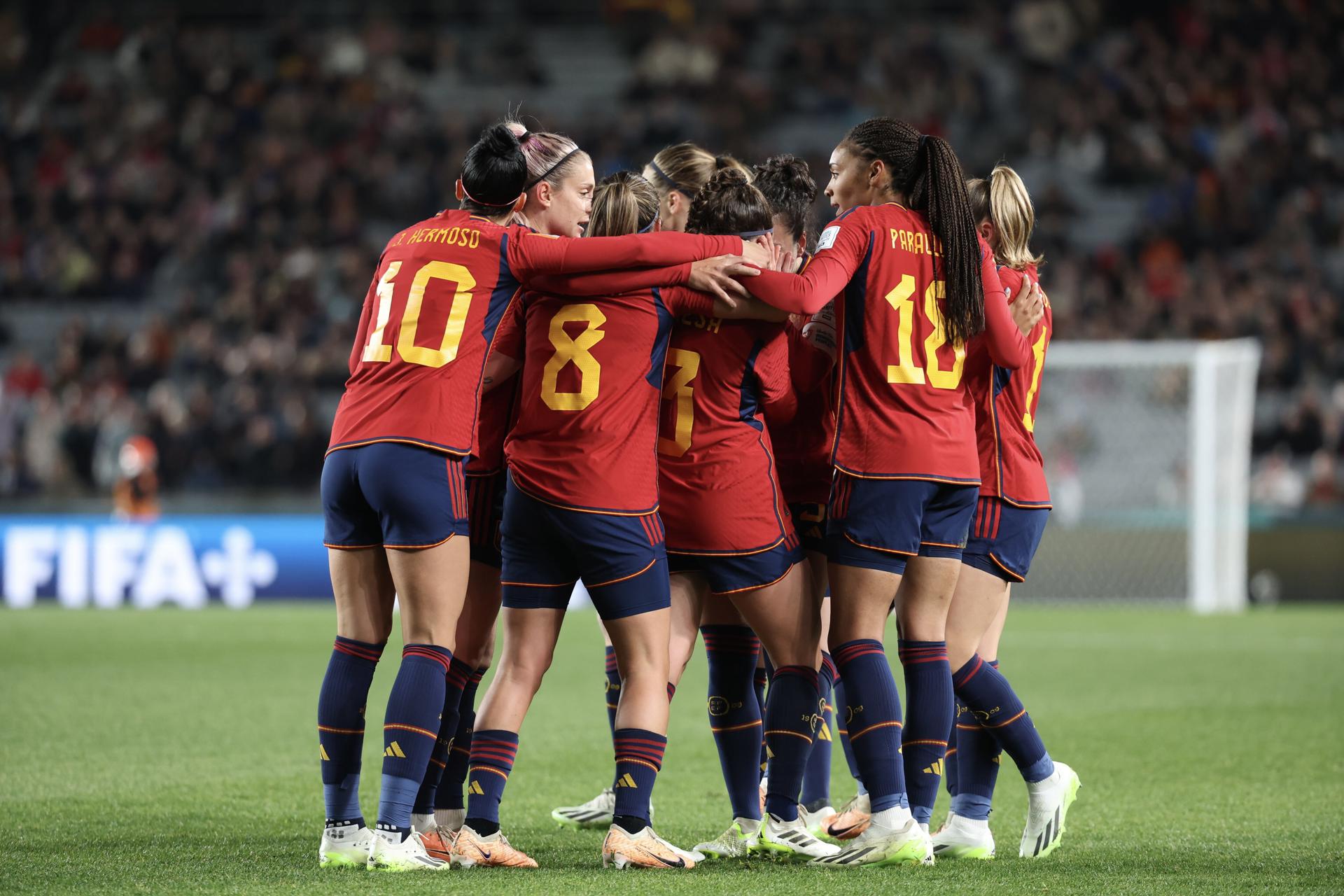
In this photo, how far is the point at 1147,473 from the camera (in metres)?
15.8

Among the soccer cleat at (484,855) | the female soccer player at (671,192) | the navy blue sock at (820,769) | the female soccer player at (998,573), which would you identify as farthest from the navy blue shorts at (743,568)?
the soccer cleat at (484,855)

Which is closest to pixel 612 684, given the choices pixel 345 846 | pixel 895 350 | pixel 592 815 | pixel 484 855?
pixel 592 815

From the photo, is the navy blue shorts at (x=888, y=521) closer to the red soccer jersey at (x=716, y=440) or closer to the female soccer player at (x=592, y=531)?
the red soccer jersey at (x=716, y=440)

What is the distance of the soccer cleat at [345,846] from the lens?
4.09 meters

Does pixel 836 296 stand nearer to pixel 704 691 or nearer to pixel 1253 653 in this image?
pixel 704 691

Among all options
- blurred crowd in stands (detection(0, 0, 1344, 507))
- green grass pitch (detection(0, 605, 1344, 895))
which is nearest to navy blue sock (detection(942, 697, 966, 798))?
green grass pitch (detection(0, 605, 1344, 895))

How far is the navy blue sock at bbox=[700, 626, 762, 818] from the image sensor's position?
4.46 meters

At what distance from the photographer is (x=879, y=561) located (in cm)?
415

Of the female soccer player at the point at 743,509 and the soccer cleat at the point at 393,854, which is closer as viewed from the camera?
the soccer cleat at the point at 393,854

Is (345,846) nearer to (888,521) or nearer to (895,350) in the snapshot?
(888,521)

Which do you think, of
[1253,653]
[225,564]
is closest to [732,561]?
[1253,653]

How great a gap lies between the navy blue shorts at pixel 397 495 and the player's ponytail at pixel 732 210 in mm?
1000

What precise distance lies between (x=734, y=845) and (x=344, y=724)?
3.73 ft

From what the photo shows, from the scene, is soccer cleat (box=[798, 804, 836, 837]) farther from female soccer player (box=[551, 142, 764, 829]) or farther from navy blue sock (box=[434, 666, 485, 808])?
navy blue sock (box=[434, 666, 485, 808])
